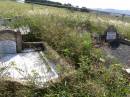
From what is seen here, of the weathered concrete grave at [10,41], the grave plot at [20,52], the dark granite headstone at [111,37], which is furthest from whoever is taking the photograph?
the dark granite headstone at [111,37]

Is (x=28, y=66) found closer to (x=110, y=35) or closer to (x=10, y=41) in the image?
(x=10, y=41)

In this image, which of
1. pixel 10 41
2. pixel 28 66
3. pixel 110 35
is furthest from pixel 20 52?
pixel 110 35

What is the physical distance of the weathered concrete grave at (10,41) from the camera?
646 centimetres

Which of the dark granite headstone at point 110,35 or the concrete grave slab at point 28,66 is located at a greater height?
the dark granite headstone at point 110,35

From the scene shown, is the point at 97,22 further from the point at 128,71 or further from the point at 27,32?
the point at 128,71

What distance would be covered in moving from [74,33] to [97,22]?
4835mm

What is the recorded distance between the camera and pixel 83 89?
3812 mm

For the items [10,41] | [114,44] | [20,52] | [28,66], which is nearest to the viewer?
[28,66]

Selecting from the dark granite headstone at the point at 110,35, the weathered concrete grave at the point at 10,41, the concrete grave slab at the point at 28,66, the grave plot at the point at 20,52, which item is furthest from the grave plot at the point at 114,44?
the weathered concrete grave at the point at 10,41

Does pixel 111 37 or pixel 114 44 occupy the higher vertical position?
pixel 111 37

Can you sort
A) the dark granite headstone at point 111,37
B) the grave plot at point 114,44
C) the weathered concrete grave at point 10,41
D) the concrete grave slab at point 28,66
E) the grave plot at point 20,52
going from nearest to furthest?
the concrete grave slab at point 28,66 → the grave plot at point 20,52 → the weathered concrete grave at point 10,41 → the grave plot at point 114,44 → the dark granite headstone at point 111,37

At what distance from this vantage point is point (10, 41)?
21.7 feet

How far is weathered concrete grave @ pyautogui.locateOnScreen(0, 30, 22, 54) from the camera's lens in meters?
6.46

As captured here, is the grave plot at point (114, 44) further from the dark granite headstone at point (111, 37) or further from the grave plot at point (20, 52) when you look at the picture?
the grave plot at point (20, 52)
